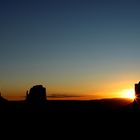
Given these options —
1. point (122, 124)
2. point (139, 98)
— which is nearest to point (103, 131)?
point (122, 124)

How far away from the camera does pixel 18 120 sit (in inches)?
1816

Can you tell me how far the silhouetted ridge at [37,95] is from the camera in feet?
197

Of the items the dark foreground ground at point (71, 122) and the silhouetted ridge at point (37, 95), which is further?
the silhouetted ridge at point (37, 95)

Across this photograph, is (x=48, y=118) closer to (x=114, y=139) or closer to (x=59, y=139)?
(x=59, y=139)

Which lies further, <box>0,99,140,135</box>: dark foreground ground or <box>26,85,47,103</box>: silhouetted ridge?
<box>26,85,47,103</box>: silhouetted ridge

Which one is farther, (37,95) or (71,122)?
(37,95)

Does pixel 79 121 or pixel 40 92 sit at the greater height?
pixel 40 92

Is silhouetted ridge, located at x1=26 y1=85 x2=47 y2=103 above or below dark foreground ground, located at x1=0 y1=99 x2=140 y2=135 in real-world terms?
above

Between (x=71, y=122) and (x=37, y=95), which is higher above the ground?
(x=37, y=95)

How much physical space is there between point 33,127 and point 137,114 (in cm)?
1147

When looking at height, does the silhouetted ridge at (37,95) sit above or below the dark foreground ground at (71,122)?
above

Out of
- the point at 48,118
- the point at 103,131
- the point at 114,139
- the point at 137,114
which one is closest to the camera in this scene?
the point at 114,139

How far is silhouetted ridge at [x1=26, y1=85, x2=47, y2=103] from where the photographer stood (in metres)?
60.2

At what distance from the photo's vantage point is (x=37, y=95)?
198 feet
